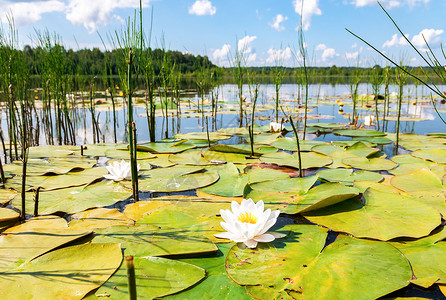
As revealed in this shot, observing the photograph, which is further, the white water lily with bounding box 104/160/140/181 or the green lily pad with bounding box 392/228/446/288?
the white water lily with bounding box 104/160/140/181

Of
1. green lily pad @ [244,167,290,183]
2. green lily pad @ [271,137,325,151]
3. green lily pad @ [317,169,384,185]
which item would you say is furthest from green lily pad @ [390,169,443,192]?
green lily pad @ [271,137,325,151]

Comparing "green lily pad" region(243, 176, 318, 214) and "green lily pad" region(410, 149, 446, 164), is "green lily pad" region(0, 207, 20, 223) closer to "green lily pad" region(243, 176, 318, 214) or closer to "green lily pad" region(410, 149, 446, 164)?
"green lily pad" region(243, 176, 318, 214)

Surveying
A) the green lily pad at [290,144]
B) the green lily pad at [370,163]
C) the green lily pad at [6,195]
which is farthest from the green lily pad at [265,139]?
the green lily pad at [6,195]

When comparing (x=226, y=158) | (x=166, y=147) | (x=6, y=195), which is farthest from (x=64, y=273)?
(x=166, y=147)

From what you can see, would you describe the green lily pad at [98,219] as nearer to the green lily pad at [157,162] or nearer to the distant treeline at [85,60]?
the green lily pad at [157,162]

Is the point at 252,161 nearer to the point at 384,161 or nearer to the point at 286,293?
the point at 384,161

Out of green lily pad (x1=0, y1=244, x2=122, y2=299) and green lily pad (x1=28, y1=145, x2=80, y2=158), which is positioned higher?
green lily pad (x1=28, y1=145, x2=80, y2=158)

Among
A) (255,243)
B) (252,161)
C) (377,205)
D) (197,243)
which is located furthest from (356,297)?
(252,161)

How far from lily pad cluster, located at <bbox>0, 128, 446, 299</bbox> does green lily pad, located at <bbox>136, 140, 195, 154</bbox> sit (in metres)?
0.48

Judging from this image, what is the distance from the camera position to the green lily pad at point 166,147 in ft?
9.59

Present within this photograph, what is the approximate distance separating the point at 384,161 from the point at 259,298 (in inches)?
79.6

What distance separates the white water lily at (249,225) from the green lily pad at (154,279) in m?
0.23

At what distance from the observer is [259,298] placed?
3.08 ft

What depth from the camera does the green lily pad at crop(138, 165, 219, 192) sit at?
6.51 ft
